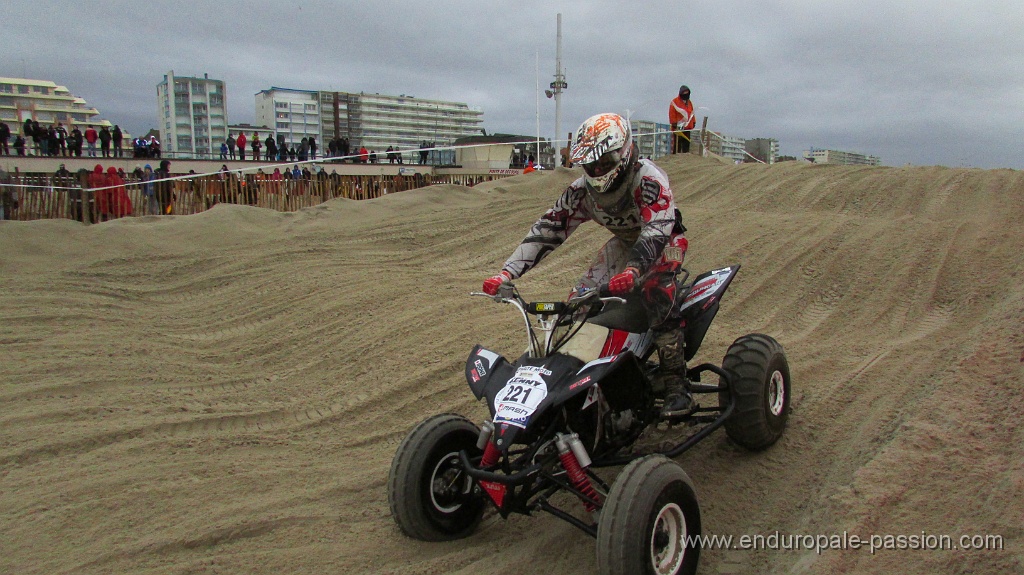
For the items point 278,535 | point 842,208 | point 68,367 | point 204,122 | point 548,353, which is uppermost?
point 204,122

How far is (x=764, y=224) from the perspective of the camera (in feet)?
30.8

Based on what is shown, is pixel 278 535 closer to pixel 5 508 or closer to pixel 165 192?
pixel 5 508

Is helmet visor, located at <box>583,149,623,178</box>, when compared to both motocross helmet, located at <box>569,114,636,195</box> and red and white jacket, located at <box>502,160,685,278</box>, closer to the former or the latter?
motocross helmet, located at <box>569,114,636,195</box>

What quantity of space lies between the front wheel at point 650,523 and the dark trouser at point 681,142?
1435cm

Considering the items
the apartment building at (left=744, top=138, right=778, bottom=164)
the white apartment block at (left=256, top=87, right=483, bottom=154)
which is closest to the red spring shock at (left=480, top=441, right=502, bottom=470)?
the apartment building at (left=744, top=138, right=778, bottom=164)

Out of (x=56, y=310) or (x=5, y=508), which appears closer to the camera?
(x=5, y=508)

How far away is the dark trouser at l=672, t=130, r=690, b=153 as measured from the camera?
16.3m

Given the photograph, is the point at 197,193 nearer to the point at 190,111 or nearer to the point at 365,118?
the point at 190,111

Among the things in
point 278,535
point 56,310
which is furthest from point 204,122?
point 278,535

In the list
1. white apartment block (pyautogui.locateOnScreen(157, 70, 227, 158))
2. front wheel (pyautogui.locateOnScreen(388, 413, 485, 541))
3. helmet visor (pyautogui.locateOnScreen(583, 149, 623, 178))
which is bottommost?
front wheel (pyautogui.locateOnScreen(388, 413, 485, 541))

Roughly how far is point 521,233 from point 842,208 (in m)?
4.87

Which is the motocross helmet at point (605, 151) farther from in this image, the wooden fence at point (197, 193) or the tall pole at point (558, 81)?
the tall pole at point (558, 81)

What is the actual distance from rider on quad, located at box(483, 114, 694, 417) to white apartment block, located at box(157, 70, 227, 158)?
107 ft

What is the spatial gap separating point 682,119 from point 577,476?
1470 cm
